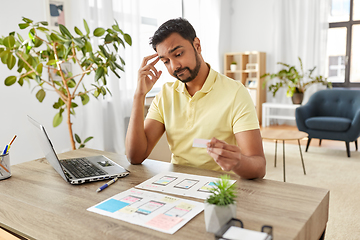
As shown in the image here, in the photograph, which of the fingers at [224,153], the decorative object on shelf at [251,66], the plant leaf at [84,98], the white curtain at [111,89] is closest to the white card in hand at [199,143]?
the fingers at [224,153]

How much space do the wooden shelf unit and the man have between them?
15.6ft

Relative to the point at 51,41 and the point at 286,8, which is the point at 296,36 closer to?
the point at 286,8

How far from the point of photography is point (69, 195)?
103 cm

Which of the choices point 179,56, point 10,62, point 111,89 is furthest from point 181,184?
point 111,89

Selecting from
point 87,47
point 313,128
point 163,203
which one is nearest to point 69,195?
point 163,203

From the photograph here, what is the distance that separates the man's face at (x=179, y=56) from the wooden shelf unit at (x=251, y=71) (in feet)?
15.8

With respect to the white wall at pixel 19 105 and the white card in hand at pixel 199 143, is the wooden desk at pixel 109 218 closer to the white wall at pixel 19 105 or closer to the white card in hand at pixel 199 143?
the white card in hand at pixel 199 143

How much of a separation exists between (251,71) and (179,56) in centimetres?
502

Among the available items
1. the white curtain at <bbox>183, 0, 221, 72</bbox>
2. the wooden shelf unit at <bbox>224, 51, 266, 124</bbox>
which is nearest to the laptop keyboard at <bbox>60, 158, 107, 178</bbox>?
the white curtain at <bbox>183, 0, 221, 72</bbox>

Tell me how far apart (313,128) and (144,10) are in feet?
9.16

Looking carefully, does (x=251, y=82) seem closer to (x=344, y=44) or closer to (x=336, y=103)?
(x=344, y=44)

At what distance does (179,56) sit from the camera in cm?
139

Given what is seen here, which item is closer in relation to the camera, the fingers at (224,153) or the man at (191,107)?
the fingers at (224,153)

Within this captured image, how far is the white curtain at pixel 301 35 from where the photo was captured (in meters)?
5.76
